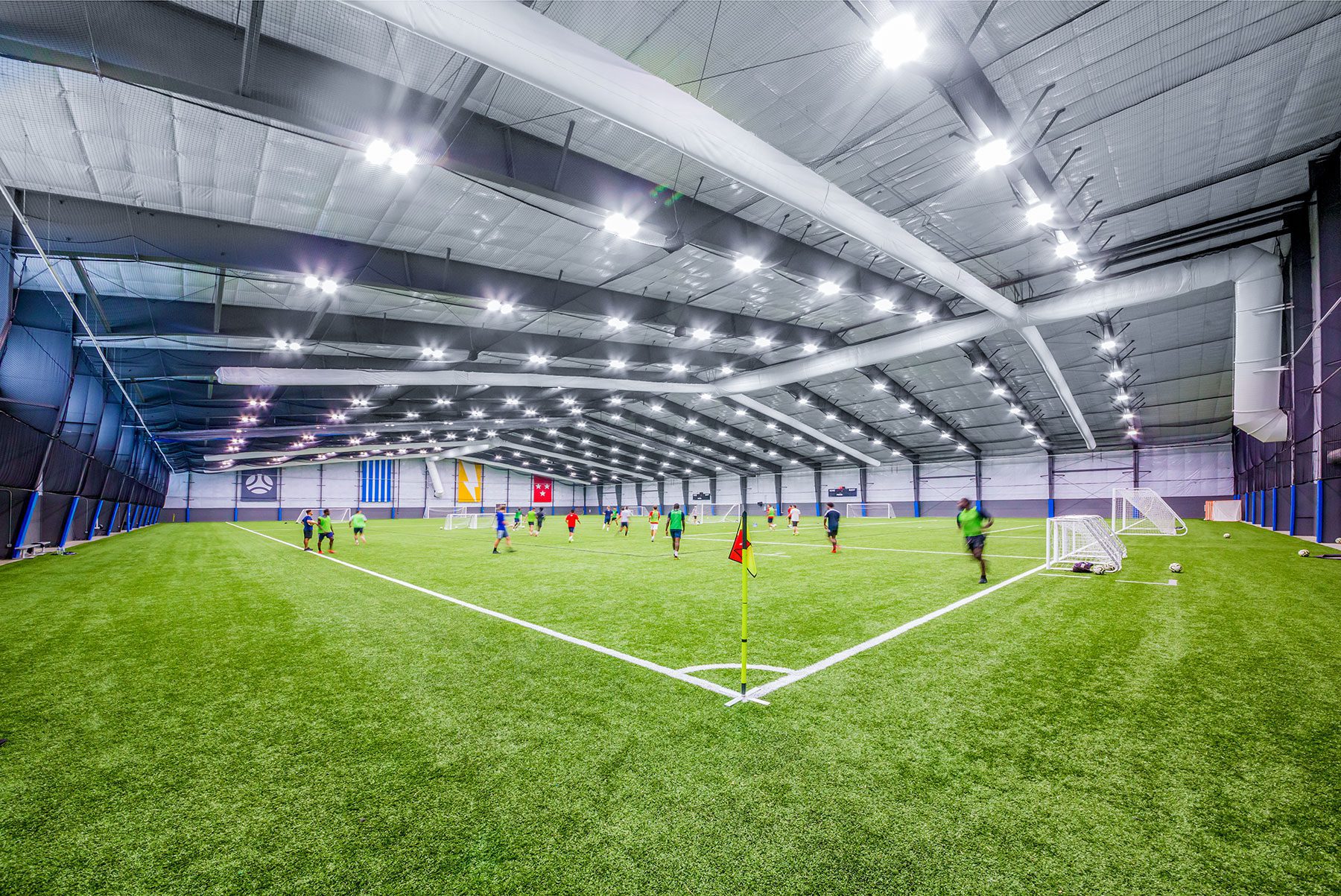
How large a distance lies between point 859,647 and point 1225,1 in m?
12.9

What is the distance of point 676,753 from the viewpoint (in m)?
4.23

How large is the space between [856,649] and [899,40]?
8.94m

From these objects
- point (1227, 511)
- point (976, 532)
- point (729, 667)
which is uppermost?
point (1227, 511)

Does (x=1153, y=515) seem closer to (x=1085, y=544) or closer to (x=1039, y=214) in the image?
(x=1085, y=544)

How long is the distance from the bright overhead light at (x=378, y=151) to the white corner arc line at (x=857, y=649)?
10411mm

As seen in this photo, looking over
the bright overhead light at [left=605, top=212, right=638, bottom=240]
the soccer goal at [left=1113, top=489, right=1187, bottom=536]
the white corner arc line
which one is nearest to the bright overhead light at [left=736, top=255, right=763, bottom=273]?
the bright overhead light at [left=605, top=212, right=638, bottom=240]

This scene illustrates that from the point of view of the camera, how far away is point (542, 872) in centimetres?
289

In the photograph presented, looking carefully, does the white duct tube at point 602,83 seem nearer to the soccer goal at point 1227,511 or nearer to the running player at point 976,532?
the running player at point 976,532

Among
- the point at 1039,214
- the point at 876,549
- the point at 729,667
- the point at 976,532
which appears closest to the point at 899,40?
the point at 1039,214

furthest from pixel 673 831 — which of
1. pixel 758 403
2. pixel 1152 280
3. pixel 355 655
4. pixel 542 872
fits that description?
pixel 758 403

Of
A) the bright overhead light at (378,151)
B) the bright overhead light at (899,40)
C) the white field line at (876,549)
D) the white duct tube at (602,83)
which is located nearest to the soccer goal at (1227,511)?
the white field line at (876,549)

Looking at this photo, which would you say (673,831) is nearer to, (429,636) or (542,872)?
(542,872)

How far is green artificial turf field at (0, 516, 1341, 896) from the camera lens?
297 centimetres

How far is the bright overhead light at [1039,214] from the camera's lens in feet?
45.2
